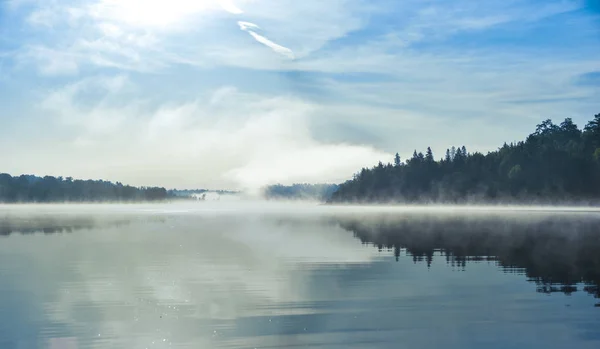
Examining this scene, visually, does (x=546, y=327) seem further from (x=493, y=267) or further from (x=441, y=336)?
(x=493, y=267)

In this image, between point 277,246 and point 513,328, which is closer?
point 513,328

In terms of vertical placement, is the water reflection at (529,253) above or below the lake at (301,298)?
above

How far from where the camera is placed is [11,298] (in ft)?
99.0

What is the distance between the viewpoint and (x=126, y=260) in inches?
1832

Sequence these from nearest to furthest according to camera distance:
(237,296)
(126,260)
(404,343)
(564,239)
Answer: (404,343) < (237,296) < (126,260) < (564,239)

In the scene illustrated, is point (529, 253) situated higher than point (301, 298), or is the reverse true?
point (529, 253)

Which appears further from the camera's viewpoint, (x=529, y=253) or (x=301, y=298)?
(x=529, y=253)

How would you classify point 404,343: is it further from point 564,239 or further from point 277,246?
point 564,239

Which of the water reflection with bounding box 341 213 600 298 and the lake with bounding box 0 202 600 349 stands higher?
the water reflection with bounding box 341 213 600 298

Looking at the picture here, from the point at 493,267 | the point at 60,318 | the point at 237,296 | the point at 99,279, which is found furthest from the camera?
the point at 493,267

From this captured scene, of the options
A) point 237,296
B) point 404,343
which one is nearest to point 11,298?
point 237,296

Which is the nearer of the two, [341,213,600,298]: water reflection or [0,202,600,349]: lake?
[0,202,600,349]: lake

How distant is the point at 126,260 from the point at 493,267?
87.2ft

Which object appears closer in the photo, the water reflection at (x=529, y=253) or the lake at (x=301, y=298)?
the lake at (x=301, y=298)
